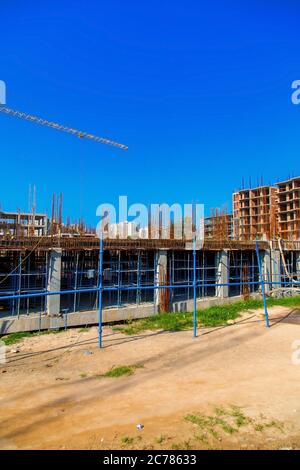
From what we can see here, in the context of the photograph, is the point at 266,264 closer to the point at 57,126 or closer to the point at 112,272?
the point at 112,272

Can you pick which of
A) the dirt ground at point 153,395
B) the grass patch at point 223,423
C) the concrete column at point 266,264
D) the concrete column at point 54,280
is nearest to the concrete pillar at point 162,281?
the concrete column at point 54,280

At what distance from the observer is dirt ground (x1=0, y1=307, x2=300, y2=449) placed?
3.24 m

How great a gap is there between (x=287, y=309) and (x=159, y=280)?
493 cm

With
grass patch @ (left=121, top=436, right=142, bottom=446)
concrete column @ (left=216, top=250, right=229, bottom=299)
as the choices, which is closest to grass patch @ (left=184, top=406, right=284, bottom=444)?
grass patch @ (left=121, top=436, right=142, bottom=446)

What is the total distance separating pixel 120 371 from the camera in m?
5.20

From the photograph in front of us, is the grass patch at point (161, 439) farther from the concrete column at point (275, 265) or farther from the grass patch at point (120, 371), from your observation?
the concrete column at point (275, 265)

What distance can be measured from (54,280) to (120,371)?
577 centimetres

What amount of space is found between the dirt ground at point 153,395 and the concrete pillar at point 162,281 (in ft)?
17.4

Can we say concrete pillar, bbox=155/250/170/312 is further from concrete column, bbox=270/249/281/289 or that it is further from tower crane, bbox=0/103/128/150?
tower crane, bbox=0/103/128/150

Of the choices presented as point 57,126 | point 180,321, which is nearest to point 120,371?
point 180,321

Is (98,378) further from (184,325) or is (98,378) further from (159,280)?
(159,280)

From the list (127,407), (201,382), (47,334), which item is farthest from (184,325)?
(127,407)

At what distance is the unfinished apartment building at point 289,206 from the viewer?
4488cm
